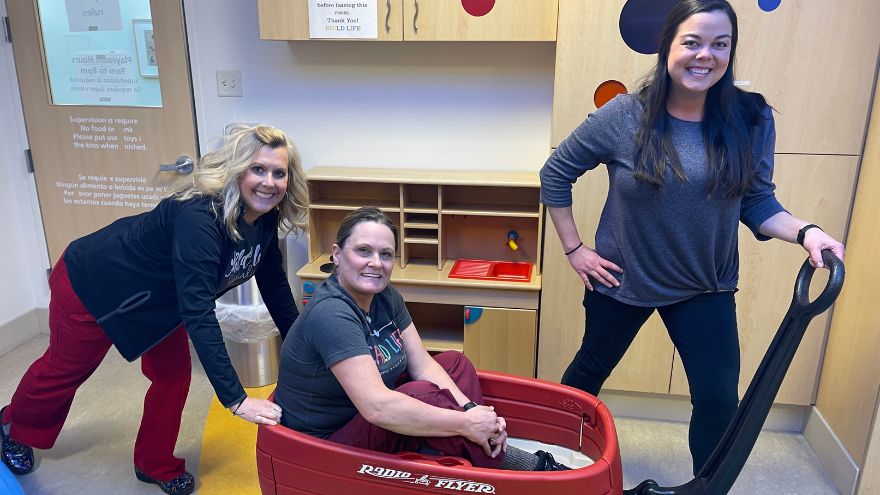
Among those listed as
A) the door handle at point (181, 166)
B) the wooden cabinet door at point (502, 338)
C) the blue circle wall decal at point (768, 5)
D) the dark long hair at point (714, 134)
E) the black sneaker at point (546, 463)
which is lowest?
the wooden cabinet door at point (502, 338)

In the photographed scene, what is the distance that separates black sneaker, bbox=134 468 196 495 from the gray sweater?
1.43 metres

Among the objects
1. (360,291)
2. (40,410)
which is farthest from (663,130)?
(40,410)

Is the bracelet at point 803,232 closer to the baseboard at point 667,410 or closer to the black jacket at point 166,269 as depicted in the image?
the baseboard at point 667,410

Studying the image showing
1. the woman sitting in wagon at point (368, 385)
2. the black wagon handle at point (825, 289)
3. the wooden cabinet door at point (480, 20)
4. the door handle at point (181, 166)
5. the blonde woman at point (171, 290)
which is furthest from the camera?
the door handle at point (181, 166)

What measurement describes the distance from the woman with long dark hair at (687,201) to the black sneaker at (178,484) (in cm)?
134

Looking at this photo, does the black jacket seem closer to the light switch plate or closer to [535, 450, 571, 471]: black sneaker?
Result: [535, 450, 571, 471]: black sneaker

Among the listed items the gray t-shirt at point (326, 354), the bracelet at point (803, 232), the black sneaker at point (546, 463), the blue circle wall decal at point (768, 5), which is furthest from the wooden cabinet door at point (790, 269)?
the gray t-shirt at point (326, 354)

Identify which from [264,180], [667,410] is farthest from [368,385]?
[667,410]

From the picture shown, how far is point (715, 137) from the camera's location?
1.43 meters

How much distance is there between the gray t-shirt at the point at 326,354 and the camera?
133 cm

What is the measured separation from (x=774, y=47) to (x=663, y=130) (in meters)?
0.84

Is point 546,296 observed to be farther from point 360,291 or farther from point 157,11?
point 157,11

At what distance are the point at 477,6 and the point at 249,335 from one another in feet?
5.13

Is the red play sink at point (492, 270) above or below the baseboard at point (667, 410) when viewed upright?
above
